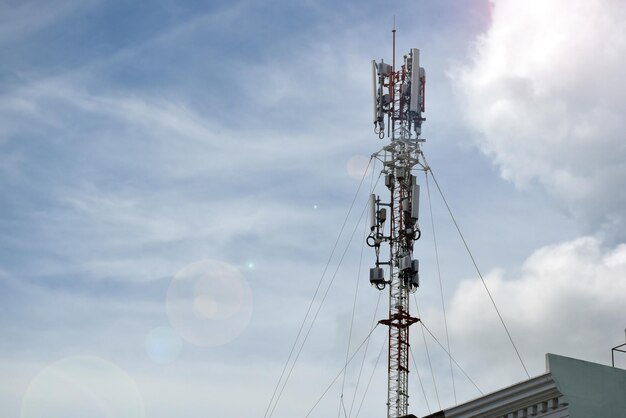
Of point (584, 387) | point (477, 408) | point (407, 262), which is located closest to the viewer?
point (584, 387)

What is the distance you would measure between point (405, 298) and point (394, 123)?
13.1m

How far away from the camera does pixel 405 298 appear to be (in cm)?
7488

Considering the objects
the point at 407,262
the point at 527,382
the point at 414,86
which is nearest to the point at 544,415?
the point at 527,382

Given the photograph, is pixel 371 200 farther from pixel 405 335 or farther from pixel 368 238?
pixel 405 335

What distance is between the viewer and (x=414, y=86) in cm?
7431

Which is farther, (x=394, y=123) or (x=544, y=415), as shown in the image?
(x=394, y=123)

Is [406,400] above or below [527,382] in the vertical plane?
above

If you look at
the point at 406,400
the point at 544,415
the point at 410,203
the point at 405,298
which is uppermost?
the point at 410,203

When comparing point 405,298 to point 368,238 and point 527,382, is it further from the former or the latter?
point 527,382

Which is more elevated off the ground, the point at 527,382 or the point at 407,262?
the point at 407,262

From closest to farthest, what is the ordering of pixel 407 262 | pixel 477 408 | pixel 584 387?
pixel 584 387
pixel 477 408
pixel 407 262

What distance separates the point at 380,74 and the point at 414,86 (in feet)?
11.3

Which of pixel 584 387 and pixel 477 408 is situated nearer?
pixel 584 387

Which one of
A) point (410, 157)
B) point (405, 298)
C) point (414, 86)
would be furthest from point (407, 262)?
point (414, 86)
